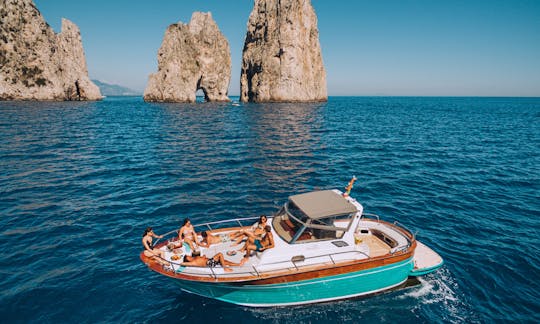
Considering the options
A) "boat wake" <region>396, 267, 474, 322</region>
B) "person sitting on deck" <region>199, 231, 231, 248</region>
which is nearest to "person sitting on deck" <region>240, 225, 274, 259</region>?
"person sitting on deck" <region>199, 231, 231, 248</region>

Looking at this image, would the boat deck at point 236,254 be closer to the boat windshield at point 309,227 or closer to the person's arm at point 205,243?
the person's arm at point 205,243

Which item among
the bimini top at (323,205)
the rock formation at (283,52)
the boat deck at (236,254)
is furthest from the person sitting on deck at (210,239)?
the rock formation at (283,52)

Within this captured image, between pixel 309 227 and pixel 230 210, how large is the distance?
25.7ft

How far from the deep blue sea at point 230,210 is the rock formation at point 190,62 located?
7078 cm

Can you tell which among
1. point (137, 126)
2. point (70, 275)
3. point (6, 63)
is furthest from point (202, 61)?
point (70, 275)

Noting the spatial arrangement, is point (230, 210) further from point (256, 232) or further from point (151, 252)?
point (151, 252)

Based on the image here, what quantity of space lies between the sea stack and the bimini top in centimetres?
11370

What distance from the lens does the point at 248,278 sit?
875 cm

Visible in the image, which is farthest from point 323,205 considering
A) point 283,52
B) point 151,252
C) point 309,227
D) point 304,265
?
point 283,52

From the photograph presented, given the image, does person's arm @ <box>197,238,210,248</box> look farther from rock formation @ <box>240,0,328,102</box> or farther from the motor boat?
rock formation @ <box>240,0,328,102</box>

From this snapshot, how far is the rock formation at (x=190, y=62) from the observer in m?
103

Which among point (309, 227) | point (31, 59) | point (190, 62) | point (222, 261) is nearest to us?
point (222, 261)

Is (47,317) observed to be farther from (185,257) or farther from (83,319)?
(185,257)

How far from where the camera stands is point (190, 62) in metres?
105
